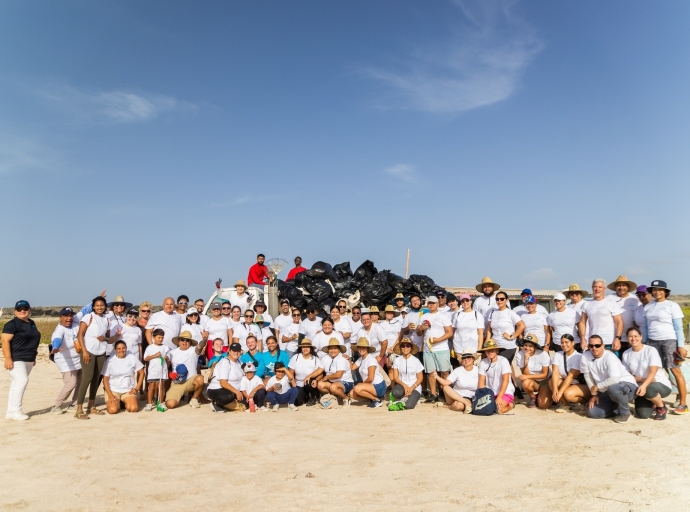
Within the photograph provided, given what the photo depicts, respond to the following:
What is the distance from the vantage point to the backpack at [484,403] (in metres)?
7.62

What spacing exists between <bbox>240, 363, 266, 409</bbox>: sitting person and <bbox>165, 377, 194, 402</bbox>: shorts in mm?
967

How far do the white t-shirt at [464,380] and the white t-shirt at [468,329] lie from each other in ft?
1.14

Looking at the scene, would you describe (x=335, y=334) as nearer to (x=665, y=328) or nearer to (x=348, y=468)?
(x=348, y=468)

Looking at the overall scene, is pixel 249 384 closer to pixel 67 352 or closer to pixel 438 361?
pixel 67 352

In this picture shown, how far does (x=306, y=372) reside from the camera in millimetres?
8828

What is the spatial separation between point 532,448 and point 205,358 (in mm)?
5966

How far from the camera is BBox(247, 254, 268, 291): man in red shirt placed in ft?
39.6

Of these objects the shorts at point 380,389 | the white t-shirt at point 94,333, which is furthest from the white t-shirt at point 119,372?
the shorts at point 380,389

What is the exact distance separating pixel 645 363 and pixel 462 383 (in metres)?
2.46

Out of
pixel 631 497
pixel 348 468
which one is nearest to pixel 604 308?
pixel 631 497

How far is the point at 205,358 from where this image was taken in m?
9.80

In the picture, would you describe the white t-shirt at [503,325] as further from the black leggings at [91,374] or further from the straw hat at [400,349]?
the black leggings at [91,374]

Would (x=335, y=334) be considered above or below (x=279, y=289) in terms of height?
below

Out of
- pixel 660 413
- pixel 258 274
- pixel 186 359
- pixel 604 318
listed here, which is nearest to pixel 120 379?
pixel 186 359
